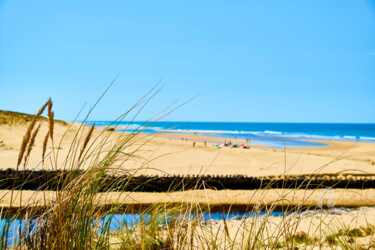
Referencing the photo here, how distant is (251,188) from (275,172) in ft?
9.49

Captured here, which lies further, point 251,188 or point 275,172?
point 275,172

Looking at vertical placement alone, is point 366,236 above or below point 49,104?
below

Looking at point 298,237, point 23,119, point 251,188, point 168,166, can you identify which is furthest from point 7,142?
point 298,237

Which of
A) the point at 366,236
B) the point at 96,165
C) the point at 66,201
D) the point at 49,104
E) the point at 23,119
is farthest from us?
the point at 23,119

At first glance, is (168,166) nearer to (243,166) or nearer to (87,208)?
(243,166)

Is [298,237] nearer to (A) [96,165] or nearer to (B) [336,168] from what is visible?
(A) [96,165]

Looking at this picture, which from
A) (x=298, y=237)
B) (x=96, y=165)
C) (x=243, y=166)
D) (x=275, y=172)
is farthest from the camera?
(x=243, y=166)

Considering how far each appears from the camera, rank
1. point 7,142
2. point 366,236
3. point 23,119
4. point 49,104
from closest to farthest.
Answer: point 49,104 < point 366,236 < point 7,142 < point 23,119

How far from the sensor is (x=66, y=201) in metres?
1.42

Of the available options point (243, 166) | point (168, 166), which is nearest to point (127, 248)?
point (168, 166)

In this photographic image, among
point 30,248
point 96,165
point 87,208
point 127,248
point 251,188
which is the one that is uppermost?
point 96,165

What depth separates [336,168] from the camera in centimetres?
1234

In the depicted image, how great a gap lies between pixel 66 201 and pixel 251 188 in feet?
27.0

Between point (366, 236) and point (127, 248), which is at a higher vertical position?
point (127, 248)
